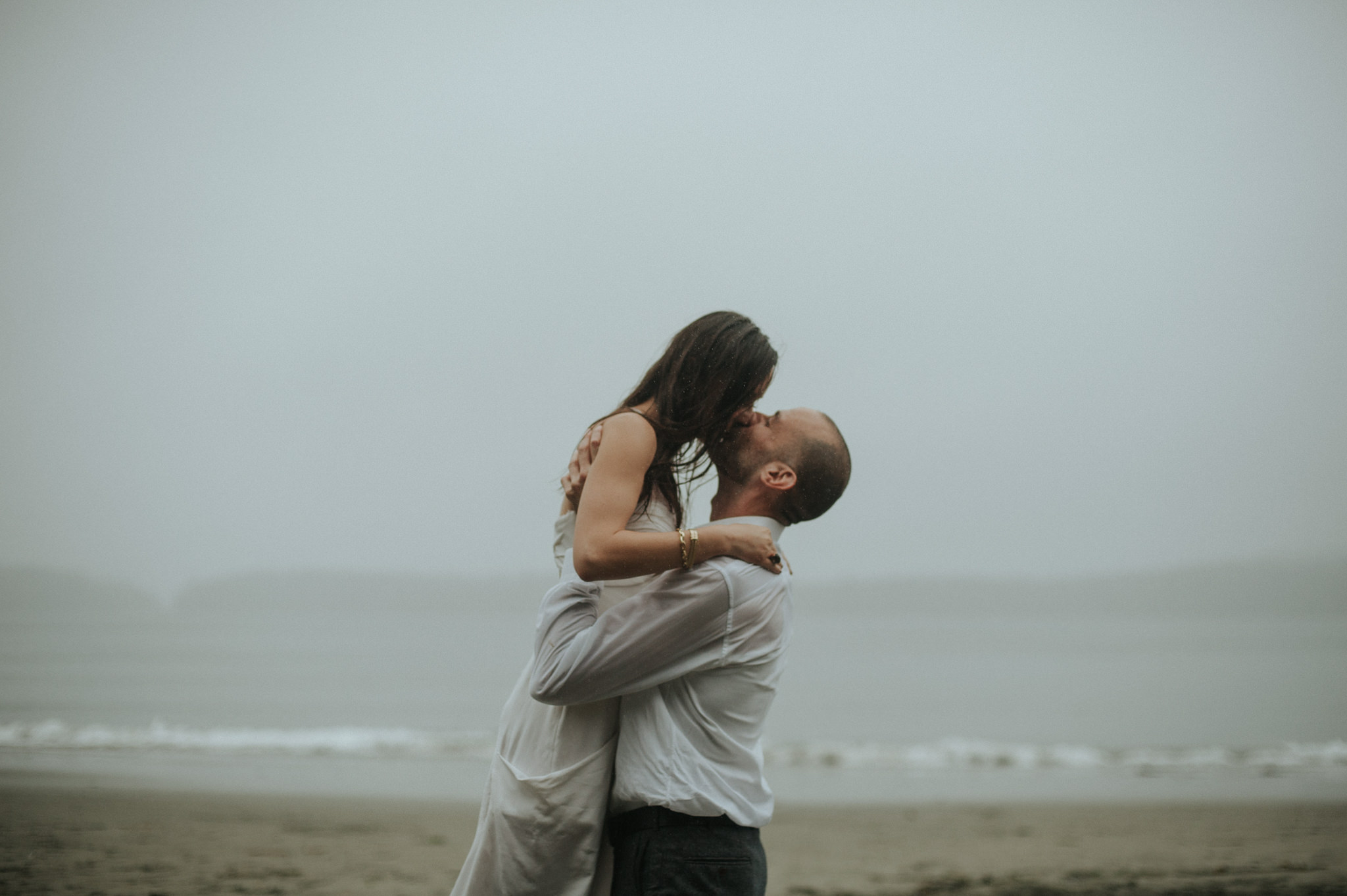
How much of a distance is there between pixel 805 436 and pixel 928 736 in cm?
1021

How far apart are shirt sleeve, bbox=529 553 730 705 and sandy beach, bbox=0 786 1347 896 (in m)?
Result: 4.05

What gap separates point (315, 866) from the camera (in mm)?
5293

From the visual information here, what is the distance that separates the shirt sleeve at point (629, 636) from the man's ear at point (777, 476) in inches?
9.0

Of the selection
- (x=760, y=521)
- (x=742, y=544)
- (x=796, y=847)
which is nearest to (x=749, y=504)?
(x=760, y=521)

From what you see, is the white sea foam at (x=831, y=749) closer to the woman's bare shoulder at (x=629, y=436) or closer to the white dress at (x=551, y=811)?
the white dress at (x=551, y=811)

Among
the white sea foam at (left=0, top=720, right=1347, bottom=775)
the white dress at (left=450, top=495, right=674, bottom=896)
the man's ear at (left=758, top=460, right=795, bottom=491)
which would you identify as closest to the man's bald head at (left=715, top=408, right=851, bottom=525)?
the man's ear at (left=758, top=460, right=795, bottom=491)

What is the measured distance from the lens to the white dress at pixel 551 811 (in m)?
1.45

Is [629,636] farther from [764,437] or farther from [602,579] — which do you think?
[764,437]

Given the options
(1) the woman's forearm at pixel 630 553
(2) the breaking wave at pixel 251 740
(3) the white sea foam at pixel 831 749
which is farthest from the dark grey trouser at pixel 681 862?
(2) the breaking wave at pixel 251 740

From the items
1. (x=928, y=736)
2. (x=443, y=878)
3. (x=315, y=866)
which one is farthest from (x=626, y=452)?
(x=928, y=736)

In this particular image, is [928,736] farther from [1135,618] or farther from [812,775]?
[1135,618]

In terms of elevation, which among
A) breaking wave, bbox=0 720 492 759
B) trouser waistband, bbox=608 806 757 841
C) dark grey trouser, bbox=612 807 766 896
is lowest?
breaking wave, bbox=0 720 492 759

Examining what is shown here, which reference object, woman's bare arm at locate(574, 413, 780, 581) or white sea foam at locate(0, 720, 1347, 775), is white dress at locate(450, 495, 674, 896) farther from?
white sea foam at locate(0, 720, 1347, 775)

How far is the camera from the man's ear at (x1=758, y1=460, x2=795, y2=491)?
163 cm
